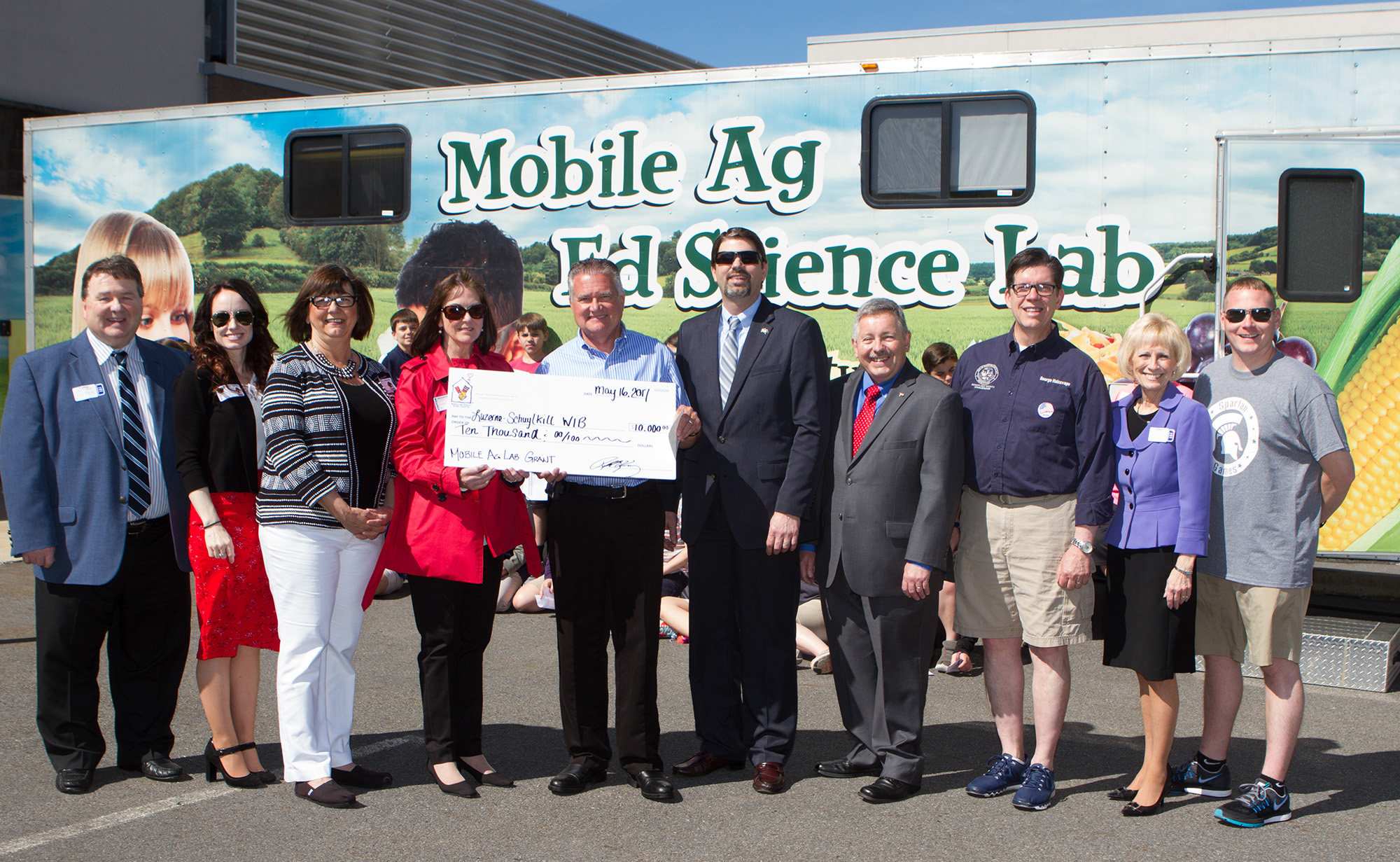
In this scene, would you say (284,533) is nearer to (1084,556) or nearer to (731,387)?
(731,387)

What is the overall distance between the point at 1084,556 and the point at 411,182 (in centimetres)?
547

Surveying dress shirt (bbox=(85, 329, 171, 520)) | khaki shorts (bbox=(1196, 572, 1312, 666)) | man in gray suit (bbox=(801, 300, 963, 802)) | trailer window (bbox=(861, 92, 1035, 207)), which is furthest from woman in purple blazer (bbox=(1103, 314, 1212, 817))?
dress shirt (bbox=(85, 329, 171, 520))

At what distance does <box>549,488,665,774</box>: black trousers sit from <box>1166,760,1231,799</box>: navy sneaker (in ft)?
6.58

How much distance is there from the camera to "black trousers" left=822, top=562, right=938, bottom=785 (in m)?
4.18

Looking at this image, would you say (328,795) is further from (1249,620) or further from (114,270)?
(1249,620)

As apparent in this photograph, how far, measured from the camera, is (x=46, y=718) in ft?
13.8

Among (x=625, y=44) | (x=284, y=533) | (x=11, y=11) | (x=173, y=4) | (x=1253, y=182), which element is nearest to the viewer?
(x=284, y=533)

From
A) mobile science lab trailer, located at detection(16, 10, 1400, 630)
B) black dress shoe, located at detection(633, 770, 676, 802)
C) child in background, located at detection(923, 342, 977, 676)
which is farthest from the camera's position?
A: child in background, located at detection(923, 342, 977, 676)

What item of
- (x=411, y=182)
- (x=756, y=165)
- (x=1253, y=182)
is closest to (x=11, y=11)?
(x=411, y=182)

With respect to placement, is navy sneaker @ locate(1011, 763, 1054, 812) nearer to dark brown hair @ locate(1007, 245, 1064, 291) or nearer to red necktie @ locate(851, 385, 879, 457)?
red necktie @ locate(851, 385, 879, 457)

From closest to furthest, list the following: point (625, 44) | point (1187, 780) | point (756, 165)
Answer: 1. point (1187, 780)
2. point (756, 165)
3. point (625, 44)

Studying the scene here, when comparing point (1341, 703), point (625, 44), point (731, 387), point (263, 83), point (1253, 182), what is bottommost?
point (1341, 703)

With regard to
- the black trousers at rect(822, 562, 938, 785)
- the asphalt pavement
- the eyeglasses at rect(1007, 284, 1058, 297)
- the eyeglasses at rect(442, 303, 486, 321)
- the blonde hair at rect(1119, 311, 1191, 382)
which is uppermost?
the eyeglasses at rect(1007, 284, 1058, 297)

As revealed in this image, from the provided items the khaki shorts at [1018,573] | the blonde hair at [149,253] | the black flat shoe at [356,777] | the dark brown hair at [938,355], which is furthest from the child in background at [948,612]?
the blonde hair at [149,253]
